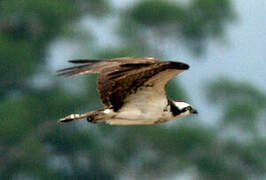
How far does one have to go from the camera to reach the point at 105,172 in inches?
1083

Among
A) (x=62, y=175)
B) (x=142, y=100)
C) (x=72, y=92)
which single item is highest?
(x=142, y=100)

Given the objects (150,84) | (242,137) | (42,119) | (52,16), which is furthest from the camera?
(52,16)

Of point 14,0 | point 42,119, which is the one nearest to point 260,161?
point 42,119

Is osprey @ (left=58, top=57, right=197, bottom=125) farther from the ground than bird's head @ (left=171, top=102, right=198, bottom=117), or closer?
farther from the ground

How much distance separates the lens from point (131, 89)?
7.94 metres

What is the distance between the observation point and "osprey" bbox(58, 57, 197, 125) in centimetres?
748

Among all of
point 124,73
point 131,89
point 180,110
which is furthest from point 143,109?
point 124,73

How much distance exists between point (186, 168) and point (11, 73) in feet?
16.4

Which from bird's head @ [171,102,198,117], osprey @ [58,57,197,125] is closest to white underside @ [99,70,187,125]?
osprey @ [58,57,197,125]

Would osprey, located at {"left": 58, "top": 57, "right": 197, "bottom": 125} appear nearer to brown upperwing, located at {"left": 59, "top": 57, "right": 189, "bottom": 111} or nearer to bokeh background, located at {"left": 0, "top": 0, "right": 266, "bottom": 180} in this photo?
brown upperwing, located at {"left": 59, "top": 57, "right": 189, "bottom": 111}

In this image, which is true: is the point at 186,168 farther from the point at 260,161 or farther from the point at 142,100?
the point at 142,100

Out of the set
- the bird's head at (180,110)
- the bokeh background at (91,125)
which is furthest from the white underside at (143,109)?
the bokeh background at (91,125)

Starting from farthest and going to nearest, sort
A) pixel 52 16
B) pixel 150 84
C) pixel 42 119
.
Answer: pixel 52 16, pixel 42 119, pixel 150 84

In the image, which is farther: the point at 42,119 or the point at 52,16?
the point at 52,16
